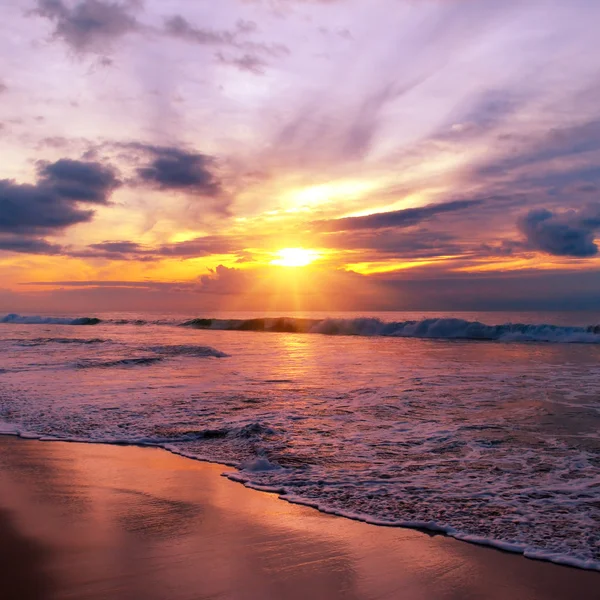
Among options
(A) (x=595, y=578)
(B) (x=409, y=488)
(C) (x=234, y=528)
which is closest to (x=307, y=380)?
(B) (x=409, y=488)

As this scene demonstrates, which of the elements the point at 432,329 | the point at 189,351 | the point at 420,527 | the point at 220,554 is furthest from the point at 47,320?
the point at 420,527

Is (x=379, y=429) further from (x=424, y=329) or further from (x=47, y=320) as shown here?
(x=47, y=320)

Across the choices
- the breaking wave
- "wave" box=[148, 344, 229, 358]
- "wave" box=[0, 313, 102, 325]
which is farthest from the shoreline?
"wave" box=[0, 313, 102, 325]

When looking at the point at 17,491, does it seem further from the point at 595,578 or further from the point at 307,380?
the point at 307,380

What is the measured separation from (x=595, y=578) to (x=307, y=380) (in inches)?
431

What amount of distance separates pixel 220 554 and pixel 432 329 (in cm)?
3823

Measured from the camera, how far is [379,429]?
8.91 m

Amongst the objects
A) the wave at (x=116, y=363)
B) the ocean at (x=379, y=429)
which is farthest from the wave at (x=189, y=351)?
the ocean at (x=379, y=429)

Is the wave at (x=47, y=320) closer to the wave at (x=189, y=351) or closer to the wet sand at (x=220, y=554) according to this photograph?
the wave at (x=189, y=351)

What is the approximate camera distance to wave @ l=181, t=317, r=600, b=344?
115 feet

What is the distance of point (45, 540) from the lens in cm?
466

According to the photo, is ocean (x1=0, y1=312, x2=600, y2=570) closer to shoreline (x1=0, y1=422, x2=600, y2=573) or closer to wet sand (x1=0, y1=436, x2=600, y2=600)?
shoreline (x1=0, y1=422, x2=600, y2=573)

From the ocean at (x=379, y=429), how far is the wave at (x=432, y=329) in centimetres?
1648

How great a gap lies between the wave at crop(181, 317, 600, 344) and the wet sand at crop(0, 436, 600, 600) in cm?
3184
